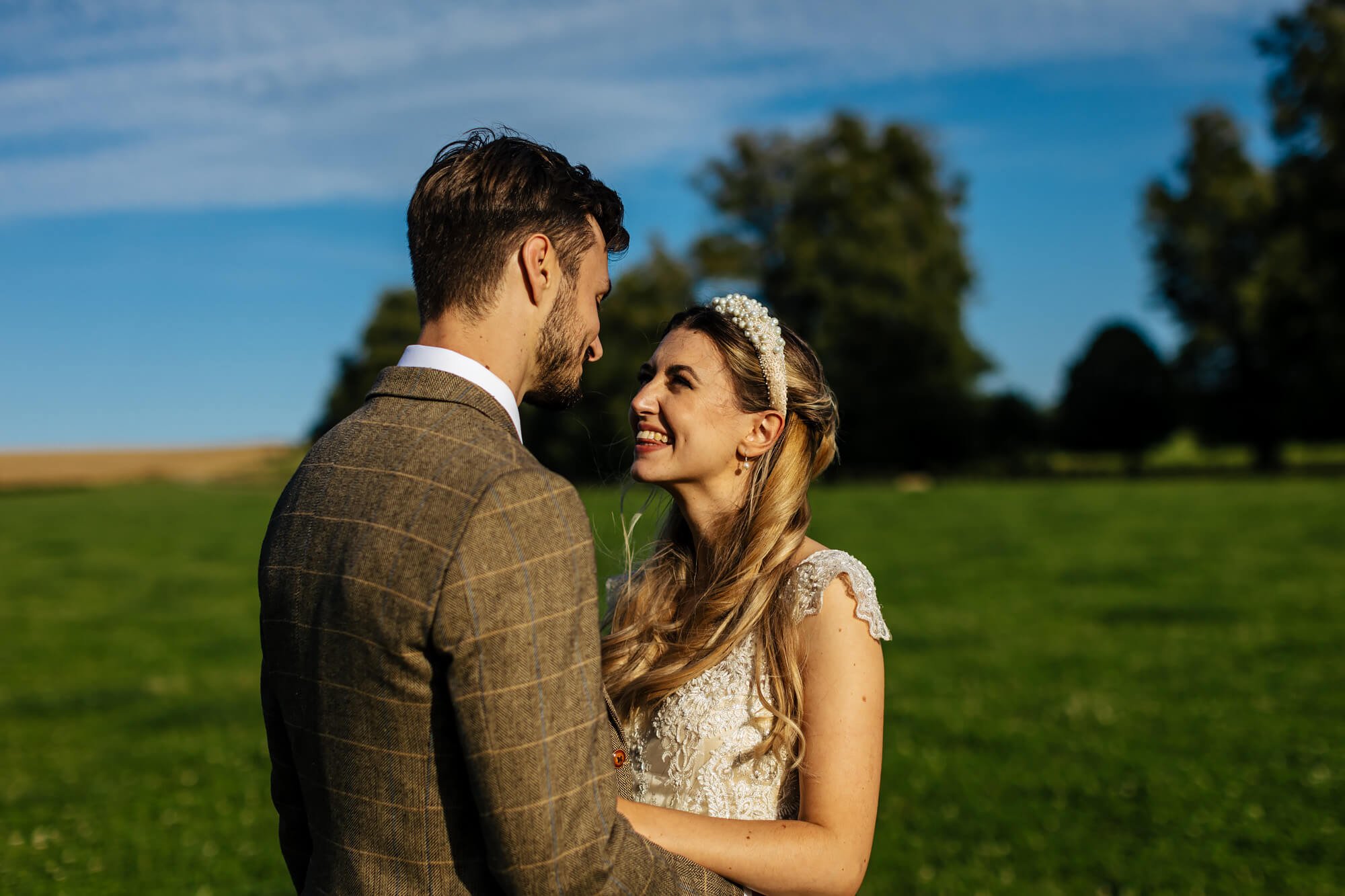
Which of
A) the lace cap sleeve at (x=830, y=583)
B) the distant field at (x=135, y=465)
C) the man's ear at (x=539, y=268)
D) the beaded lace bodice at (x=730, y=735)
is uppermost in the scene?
the man's ear at (x=539, y=268)

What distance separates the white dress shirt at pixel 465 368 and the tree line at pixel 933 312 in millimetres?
44865

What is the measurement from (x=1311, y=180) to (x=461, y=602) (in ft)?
160

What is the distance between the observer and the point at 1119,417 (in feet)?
212

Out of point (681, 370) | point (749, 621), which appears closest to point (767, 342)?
point (681, 370)

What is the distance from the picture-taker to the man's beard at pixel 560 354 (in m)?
2.75

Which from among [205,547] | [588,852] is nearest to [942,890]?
[588,852]

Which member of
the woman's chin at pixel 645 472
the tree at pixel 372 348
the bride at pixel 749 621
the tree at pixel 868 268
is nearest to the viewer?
the bride at pixel 749 621

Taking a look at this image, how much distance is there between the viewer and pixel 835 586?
354cm

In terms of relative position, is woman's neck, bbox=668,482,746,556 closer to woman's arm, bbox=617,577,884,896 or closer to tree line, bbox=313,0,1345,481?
woman's arm, bbox=617,577,884,896

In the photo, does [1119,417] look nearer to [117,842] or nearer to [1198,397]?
[1198,397]

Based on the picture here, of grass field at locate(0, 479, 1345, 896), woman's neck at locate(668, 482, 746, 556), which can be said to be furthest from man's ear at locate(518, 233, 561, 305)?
grass field at locate(0, 479, 1345, 896)

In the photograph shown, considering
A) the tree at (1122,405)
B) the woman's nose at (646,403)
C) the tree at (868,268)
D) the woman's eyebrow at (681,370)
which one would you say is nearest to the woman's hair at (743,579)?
the woman's eyebrow at (681,370)

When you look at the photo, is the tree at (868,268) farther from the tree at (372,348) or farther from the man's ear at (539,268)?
the man's ear at (539,268)

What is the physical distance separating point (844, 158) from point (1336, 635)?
48393mm
